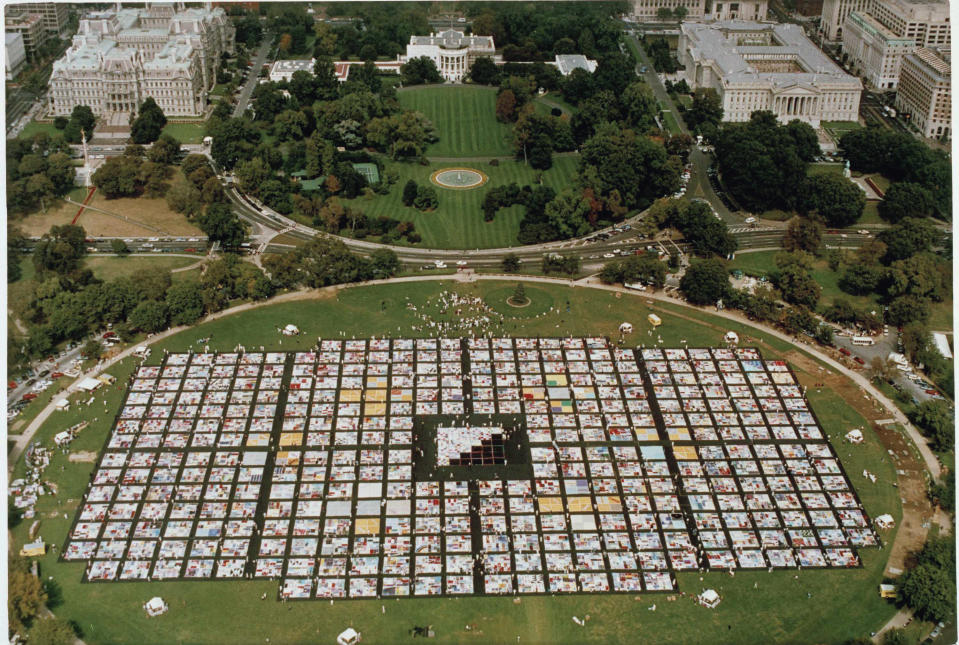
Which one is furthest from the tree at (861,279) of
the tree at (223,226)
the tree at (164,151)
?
the tree at (164,151)

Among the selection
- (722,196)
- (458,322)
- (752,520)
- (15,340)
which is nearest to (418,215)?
(458,322)

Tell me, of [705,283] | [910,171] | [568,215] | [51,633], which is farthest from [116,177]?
[910,171]

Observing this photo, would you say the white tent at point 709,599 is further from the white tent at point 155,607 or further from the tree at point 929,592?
the white tent at point 155,607

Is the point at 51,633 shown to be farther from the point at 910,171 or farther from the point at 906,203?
the point at 910,171

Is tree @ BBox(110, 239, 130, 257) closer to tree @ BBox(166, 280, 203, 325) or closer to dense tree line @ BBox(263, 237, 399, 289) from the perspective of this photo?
tree @ BBox(166, 280, 203, 325)

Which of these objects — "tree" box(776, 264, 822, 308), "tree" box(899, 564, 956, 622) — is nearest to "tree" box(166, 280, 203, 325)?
"tree" box(776, 264, 822, 308)

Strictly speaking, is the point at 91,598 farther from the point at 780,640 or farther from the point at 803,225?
the point at 803,225
